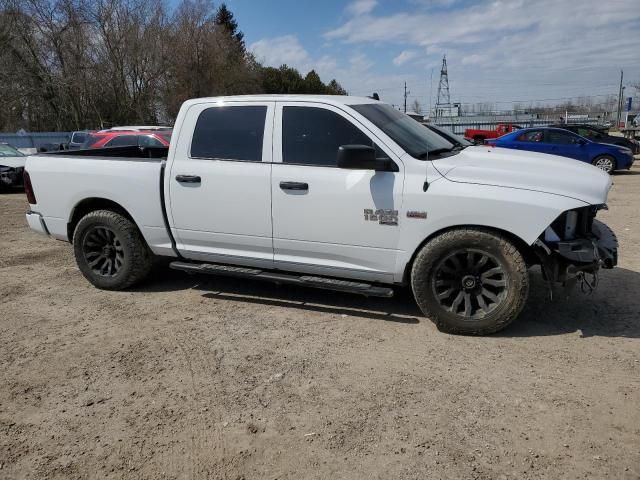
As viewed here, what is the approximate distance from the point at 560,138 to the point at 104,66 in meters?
35.2

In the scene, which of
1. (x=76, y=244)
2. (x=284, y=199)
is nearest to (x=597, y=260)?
(x=284, y=199)

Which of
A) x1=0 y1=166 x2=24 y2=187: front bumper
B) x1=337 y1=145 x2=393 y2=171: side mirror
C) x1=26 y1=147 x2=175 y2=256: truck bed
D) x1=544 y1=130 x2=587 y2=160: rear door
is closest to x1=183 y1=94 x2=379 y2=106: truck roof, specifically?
x1=337 y1=145 x2=393 y2=171: side mirror

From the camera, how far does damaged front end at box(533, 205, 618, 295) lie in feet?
12.6

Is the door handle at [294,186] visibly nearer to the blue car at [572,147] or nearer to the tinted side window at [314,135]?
the tinted side window at [314,135]

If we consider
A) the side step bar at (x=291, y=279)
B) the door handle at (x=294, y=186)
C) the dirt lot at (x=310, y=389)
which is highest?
the door handle at (x=294, y=186)

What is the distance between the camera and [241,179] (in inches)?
183

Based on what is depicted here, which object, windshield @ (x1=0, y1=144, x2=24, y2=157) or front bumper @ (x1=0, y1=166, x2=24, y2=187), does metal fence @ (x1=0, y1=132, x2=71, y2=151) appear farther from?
front bumper @ (x1=0, y1=166, x2=24, y2=187)

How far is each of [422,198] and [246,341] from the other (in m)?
1.85

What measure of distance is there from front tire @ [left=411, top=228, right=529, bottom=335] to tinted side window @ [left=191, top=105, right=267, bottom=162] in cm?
181

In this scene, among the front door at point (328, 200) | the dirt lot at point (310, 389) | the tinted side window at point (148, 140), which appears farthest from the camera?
the tinted side window at point (148, 140)

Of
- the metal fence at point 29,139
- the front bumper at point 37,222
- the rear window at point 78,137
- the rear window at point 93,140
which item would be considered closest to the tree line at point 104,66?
the metal fence at point 29,139

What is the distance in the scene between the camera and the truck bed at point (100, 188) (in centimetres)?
509

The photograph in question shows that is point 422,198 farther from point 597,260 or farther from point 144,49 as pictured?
point 144,49

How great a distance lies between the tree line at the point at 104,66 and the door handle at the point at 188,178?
37.8 meters
